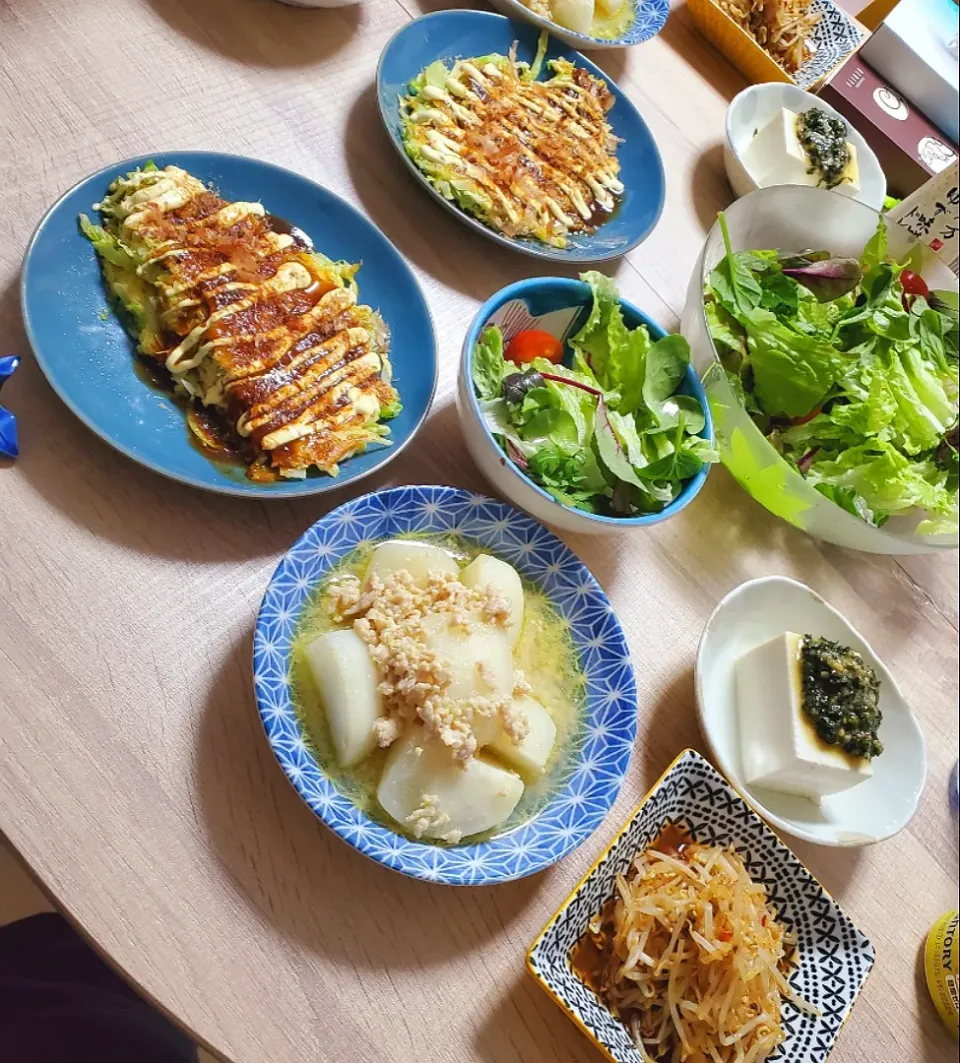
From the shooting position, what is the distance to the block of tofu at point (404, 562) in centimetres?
118

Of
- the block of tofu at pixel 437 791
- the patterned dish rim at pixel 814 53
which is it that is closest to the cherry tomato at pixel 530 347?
the block of tofu at pixel 437 791

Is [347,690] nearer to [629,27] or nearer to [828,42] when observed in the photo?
[629,27]

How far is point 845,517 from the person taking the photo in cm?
154

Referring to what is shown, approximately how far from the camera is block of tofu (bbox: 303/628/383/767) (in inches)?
41.2

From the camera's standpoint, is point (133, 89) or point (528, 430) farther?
point (133, 89)

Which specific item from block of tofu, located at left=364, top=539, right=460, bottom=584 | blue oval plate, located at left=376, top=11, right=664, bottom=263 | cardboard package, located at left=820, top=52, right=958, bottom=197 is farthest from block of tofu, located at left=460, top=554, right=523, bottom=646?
cardboard package, located at left=820, top=52, right=958, bottom=197

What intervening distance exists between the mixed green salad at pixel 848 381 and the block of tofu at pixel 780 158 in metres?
0.34

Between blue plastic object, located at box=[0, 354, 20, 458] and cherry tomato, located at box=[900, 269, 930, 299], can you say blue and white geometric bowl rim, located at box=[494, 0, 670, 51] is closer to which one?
cherry tomato, located at box=[900, 269, 930, 299]

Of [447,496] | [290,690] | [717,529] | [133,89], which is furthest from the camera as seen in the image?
[717,529]

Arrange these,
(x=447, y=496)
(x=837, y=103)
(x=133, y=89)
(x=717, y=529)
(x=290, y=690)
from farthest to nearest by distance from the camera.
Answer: (x=837, y=103) → (x=717, y=529) → (x=133, y=89) → (x=447, y=496) → (x=290, y=690)

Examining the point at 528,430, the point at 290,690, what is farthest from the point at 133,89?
the point at 290,690

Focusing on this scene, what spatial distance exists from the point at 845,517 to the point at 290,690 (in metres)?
1.02

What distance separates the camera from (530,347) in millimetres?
1475

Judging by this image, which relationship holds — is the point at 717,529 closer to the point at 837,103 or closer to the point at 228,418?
the point at 228,418
